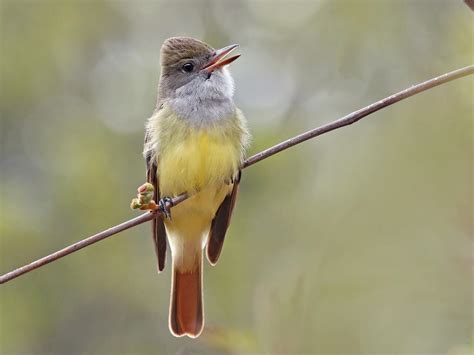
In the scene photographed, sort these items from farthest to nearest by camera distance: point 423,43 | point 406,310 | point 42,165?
point 423,43, point 42,165, point 406,310

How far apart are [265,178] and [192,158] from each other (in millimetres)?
4330

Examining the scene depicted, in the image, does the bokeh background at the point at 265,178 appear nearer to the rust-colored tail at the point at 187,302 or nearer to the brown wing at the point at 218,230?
the rust-colored tail at the point at 187,302

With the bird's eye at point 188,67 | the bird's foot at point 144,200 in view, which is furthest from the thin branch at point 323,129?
the bird's eye at point 188,67

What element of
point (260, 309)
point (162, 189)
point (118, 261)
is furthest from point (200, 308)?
point (118, 261)

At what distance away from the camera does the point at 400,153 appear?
6355 mm

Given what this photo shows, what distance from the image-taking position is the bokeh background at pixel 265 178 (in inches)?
213

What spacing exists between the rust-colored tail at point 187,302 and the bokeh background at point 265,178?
0.12m

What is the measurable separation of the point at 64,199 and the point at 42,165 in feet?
2.75

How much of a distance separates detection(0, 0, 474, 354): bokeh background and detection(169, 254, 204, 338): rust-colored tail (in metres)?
0.12

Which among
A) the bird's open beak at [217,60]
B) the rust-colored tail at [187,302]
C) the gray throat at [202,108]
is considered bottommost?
the rust-colored tail at [187,302]

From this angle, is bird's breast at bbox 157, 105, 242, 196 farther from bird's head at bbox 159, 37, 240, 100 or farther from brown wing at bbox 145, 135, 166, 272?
bird's head at bbox 159, 37, 240, 100

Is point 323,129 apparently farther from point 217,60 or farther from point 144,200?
point 217,60

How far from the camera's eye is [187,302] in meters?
4.20

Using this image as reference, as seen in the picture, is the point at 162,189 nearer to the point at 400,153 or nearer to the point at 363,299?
the point at 363,299
